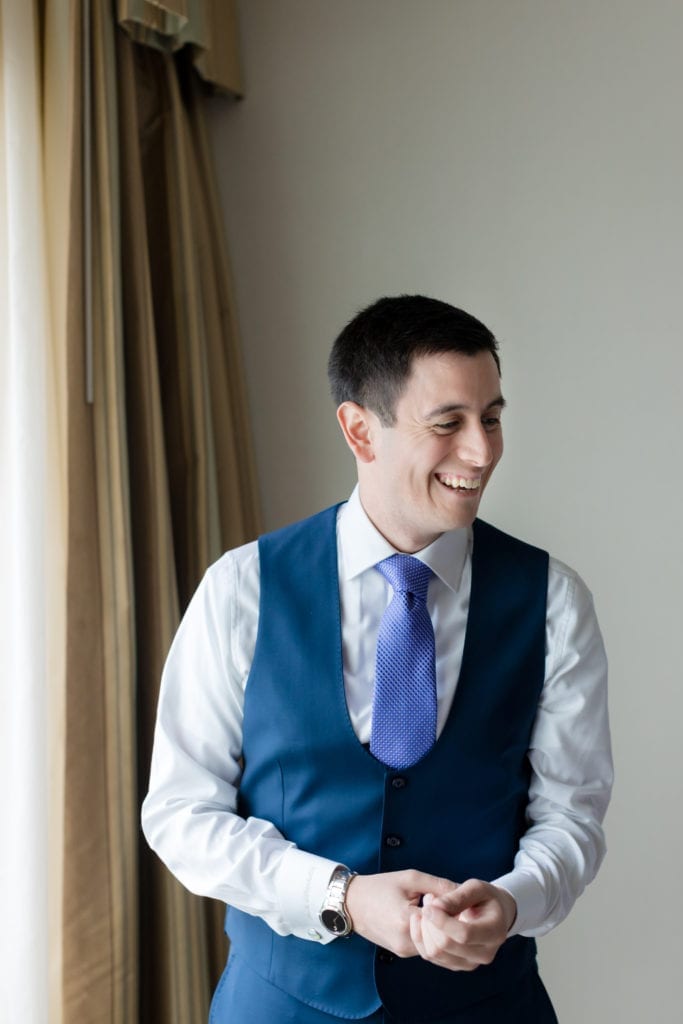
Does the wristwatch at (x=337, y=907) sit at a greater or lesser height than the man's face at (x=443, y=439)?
lesser

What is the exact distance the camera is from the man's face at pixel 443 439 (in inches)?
60.3

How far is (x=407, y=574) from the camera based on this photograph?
1602 mm

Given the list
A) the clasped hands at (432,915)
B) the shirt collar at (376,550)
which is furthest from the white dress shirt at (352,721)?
the clasped hands at (432,915)

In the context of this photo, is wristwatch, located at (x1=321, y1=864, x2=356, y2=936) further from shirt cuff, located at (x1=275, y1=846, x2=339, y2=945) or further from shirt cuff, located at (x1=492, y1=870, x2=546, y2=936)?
shirt cuff, located at (x1=492, y1=870, x2=546, y2=936)

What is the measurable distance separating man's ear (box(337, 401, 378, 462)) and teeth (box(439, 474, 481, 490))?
130 millimetres

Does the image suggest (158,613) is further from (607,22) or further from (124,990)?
(607,22)

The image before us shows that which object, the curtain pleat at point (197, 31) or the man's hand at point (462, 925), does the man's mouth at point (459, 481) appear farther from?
the curtain pleat at point (197, 31)

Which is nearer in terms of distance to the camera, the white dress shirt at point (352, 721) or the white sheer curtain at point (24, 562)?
the white dress shirt at point (352, 721)

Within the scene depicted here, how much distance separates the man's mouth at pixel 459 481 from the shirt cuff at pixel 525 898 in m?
0.51

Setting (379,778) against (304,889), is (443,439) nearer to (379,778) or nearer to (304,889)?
(379,778)

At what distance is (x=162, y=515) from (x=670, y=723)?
1135 millimetres

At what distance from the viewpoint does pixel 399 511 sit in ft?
5.24

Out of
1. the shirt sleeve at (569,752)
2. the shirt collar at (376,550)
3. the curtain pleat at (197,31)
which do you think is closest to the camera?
the shirt sleeve at (569,752)

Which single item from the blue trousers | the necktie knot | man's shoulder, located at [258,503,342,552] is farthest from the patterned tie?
the blue trousers
